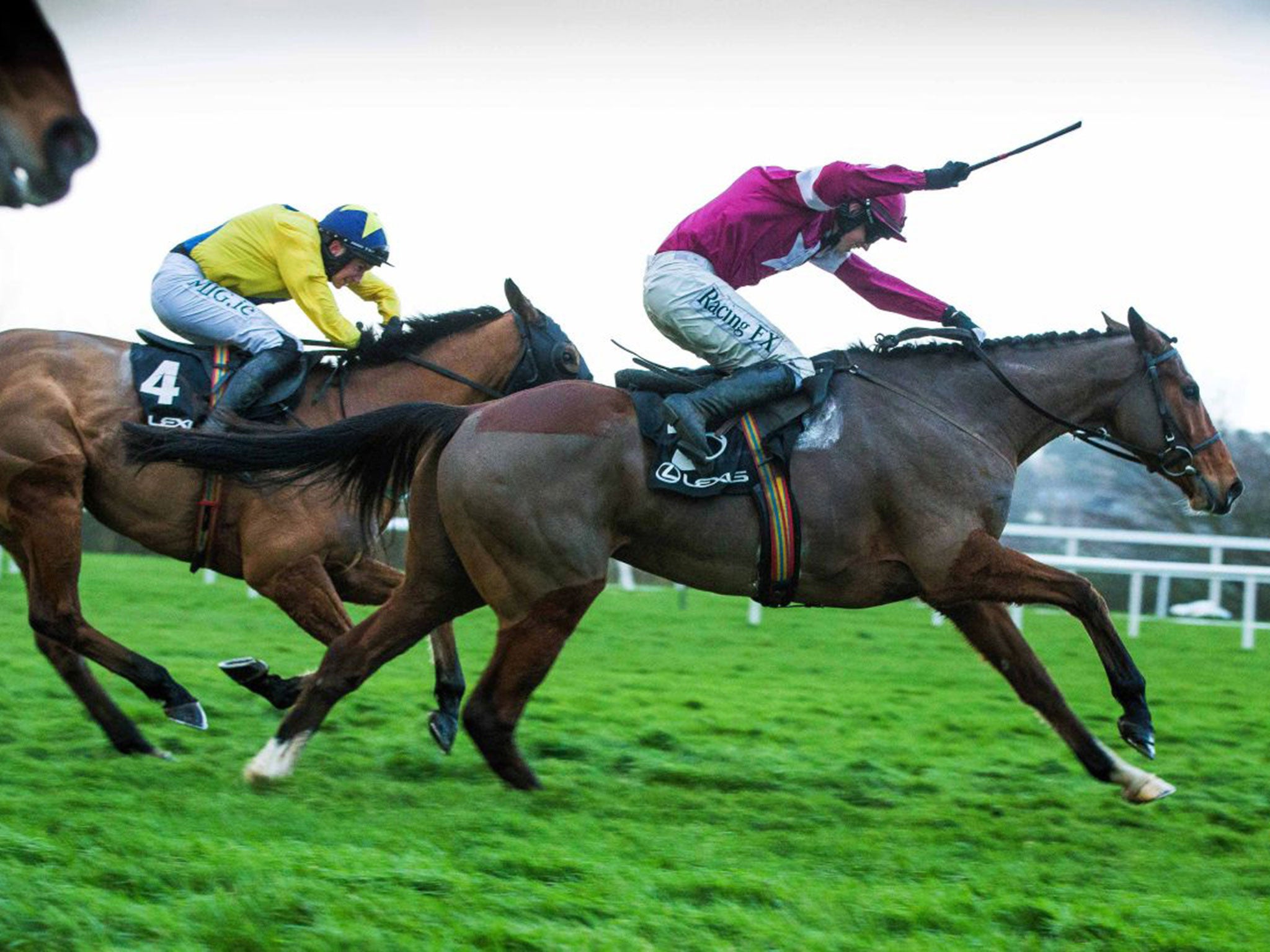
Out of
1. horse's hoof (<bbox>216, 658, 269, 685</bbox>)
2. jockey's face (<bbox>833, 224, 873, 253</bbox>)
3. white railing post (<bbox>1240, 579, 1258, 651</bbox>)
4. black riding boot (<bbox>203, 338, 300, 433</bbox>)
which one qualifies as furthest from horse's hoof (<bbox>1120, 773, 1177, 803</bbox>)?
white railing post (<bbox>1240, 579, 1258, 651</bbox>)

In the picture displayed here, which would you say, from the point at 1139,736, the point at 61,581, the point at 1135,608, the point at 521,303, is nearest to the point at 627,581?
the point at 1135,608

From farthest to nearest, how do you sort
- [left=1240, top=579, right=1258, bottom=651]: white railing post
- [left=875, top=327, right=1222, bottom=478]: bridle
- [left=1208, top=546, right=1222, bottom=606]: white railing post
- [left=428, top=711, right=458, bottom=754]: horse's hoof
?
1. [left=1208, top=546, right=1222, bottom=606]: white railing post
2. [left=1240, top=579, right=1258, bottom=651]: white railing post
3. [left=428, top=711, right=458, bottom=754]: horse's hoof
4. [left=875, top=327, right=1222, bottom=478]: bridle

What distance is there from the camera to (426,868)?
12.1ft

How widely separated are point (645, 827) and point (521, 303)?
9.36ft

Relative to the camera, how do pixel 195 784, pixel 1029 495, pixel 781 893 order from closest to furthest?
pixel 781 893, pixel 195 784, pixel 1029 495

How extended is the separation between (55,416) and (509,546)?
6.98 feet

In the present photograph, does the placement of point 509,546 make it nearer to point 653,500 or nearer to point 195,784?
point 653,500

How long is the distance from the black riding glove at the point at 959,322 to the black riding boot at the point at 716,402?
0.90 meters

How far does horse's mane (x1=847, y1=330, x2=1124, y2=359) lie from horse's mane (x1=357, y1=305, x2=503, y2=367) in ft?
6.07

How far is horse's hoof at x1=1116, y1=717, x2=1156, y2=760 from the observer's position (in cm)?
514

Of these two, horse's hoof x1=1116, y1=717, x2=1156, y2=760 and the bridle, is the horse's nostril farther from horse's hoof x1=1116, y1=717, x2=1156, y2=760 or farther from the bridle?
horse's hoof x1=1116, y1=717, x2=1156, y2=760

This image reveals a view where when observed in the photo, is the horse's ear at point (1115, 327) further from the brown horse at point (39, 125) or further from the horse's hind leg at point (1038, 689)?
the brown horse at point (39, 125)

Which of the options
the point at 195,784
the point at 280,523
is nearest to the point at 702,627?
the point at 280,523

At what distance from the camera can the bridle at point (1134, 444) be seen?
18.4 ft
